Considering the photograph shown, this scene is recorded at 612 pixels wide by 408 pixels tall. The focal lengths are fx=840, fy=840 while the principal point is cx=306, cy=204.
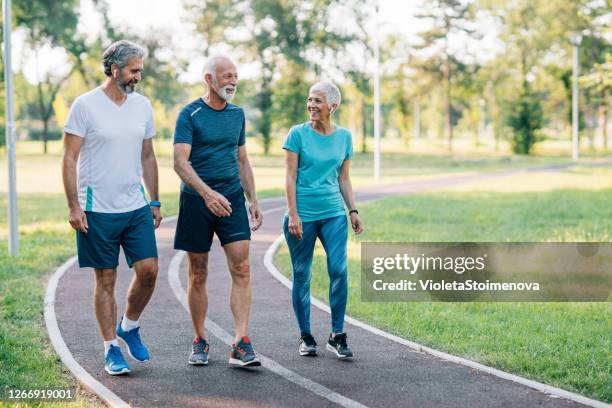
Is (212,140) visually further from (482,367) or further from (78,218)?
(482,367)

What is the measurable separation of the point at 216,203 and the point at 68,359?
5.77ft

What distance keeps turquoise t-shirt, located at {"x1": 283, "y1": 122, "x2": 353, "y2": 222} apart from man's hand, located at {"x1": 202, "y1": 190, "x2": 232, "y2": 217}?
810 millimetres

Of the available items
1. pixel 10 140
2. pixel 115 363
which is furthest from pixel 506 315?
pixel 10 140

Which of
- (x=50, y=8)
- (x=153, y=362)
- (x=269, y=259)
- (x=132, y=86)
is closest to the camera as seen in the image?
(x=132, y=86)

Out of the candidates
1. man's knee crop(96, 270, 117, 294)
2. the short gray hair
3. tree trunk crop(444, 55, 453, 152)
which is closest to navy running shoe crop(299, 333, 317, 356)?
man's knee crop(96, 270, 117, 294)

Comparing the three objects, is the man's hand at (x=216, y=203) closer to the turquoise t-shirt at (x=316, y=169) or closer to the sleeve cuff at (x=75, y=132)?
the turquoise t-shirt at (x=316, y=169)

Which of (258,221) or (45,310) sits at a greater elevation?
(258,221)

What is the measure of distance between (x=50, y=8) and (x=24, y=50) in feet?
37.4

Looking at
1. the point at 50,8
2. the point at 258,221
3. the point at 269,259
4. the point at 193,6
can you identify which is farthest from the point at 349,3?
the point at 258,221

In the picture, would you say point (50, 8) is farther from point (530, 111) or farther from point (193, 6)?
point (530, 111)

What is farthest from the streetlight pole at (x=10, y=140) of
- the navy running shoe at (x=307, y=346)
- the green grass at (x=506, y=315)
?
the navy running shoe at (x=307, y=346)

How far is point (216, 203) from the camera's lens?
595cm

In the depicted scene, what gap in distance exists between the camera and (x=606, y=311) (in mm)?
8523

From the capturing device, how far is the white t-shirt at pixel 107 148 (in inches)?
227
